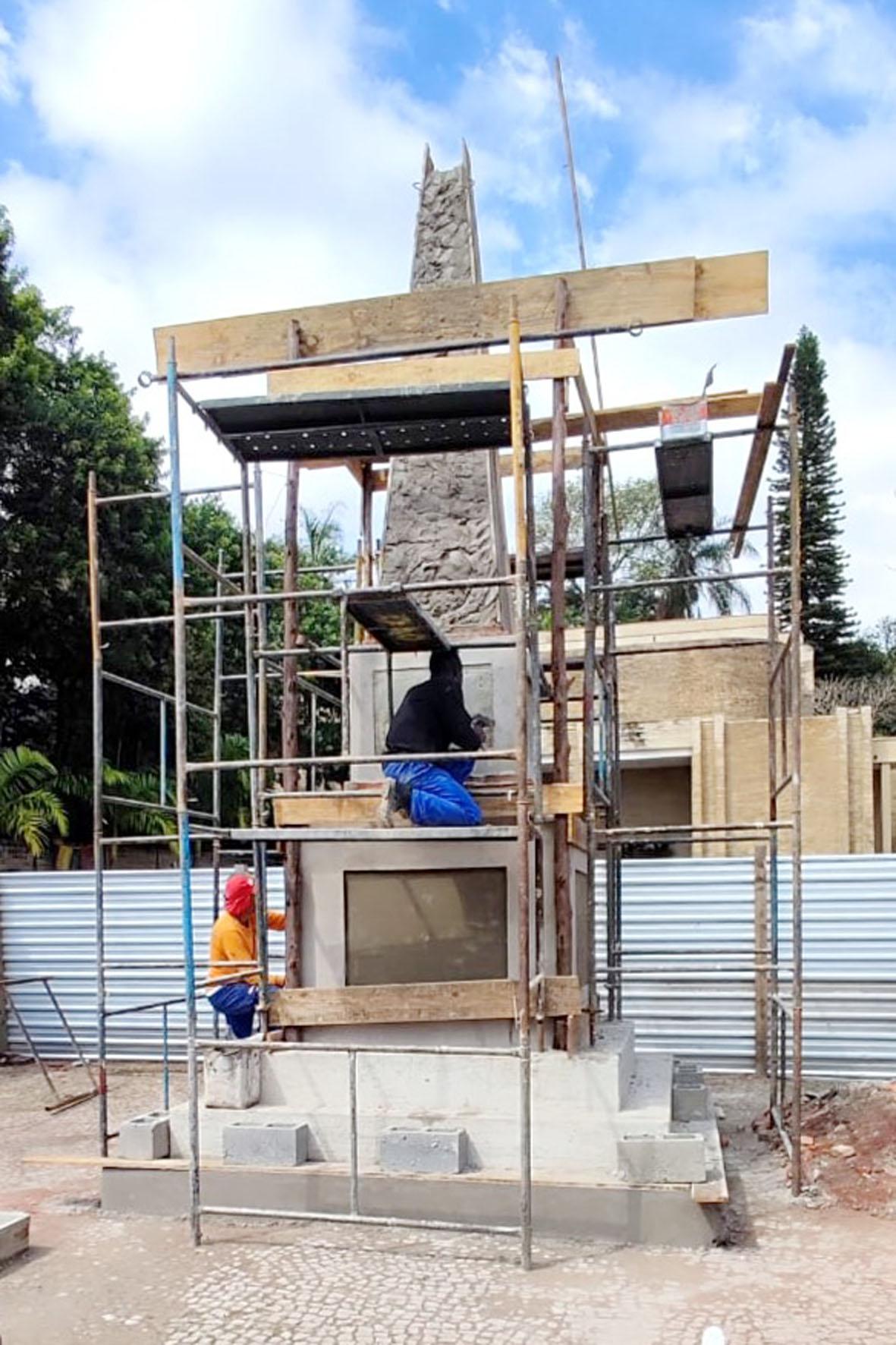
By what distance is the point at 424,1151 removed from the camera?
22.3 feet

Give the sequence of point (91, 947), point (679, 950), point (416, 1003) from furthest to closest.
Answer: point (91, 947), point (679, 950), point (416, 1003)

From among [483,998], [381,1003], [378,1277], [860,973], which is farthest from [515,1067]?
[860,973]

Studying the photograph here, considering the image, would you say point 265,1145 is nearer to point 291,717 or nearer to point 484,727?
point 291,717

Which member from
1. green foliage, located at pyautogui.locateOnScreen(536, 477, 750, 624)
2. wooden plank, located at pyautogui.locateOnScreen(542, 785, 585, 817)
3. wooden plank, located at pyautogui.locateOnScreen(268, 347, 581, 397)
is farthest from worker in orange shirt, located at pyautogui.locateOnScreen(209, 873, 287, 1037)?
green foliage, located at pyautogui.locateOnScreen(536, 477, 750, 624)

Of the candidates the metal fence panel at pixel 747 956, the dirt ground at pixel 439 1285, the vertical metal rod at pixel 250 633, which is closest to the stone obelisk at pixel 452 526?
the vertical metal rod at pixel 250 633

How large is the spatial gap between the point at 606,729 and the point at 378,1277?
4.81 m

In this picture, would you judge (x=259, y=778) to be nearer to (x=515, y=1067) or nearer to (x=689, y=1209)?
(x=515, y=1067)

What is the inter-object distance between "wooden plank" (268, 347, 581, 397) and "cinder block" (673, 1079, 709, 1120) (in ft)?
15.2

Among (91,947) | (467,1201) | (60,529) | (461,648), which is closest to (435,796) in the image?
(461,648)

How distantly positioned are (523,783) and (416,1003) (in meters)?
1.94

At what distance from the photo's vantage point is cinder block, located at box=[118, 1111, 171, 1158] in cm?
724

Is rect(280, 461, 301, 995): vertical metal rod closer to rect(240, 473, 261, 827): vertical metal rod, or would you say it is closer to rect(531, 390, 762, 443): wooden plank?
rect(240, 473, 261, 827): vertical metal rod

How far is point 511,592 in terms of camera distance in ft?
28.7

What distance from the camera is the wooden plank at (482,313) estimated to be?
7031 mm
